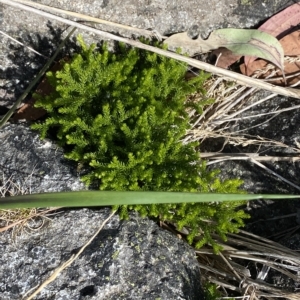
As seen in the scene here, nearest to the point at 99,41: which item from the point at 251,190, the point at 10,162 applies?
the point at 10,162

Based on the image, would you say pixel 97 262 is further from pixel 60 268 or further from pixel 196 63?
pixel 196 63

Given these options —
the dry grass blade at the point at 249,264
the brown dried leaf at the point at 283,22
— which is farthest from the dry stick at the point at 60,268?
the brown dried leaf at the point at 283,22

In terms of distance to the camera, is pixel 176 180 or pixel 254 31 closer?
pixel 176 180

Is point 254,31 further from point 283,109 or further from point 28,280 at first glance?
point 28,280

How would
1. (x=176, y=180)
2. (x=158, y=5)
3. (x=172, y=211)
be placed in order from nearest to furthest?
(x=176, y=180)
(x=172, y=211)
(x=158, y=5)

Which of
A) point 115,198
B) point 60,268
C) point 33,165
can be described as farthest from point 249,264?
point 115,198

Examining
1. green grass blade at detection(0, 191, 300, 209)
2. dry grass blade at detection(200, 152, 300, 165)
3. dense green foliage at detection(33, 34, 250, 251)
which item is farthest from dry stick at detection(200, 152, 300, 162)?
green grass blade at detection(0, 191, 300, 209)
